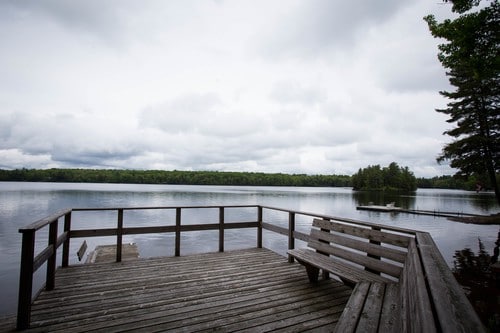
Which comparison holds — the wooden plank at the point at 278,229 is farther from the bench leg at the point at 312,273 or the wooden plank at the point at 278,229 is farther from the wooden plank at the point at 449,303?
the wooden plank at the point at 449,303

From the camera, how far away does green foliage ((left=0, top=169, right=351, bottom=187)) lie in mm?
108125

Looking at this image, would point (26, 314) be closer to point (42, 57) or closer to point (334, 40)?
point (334, 40)

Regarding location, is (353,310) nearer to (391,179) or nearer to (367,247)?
(367,247)

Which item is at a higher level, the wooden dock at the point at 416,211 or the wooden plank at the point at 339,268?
the wooden plank at the point at 339,268

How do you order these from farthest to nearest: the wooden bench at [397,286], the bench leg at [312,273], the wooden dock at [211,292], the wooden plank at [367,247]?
the bench leg at [312,273] → the wooden plank at [367,247] → the wooden dock at [211,292] → the wooden bench at [397,286]

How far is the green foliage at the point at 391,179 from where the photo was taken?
312 ft

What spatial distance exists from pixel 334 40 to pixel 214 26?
7045mm

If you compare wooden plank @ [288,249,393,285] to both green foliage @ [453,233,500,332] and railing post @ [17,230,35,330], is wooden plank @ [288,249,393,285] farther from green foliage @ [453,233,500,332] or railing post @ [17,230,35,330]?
railing post @ [17,230,35,330]

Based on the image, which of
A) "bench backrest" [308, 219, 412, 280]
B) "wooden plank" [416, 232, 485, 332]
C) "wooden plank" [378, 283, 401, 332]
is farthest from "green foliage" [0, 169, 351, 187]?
"wooden plank" [416, 232, 485, 332]

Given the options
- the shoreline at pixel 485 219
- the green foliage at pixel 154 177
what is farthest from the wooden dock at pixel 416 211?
the green foliage at pixel 154 177

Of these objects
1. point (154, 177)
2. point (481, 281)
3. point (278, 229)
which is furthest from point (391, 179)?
point (278, 229)

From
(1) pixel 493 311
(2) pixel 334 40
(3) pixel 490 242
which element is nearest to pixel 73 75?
(2) pixel 334 40

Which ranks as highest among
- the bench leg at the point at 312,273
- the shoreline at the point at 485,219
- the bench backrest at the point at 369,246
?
the bench backrest at the point at 369,246

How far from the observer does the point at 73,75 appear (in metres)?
18.2
